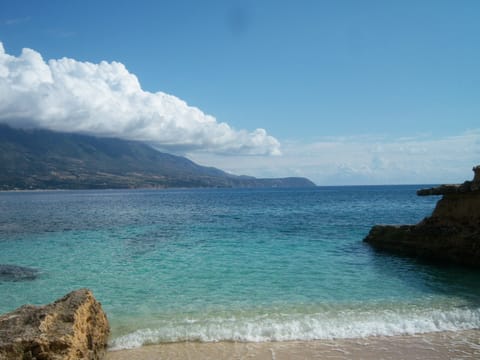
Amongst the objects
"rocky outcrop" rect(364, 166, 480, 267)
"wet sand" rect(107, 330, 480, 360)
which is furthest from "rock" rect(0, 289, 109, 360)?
"rocky outcrop" rect(364, 166, 480, 267)

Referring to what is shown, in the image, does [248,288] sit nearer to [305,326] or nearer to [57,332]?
[305,326]

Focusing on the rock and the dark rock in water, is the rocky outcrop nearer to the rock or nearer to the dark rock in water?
the rock

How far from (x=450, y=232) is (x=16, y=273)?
2438 centimetres

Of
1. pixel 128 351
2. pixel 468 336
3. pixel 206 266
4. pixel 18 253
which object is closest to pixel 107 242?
pixel 18 253

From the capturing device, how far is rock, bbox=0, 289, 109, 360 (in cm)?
815

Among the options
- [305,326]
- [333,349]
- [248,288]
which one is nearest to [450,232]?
[248,288]

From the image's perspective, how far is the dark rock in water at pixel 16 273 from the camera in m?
18.5

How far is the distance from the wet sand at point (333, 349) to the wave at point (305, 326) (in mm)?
332

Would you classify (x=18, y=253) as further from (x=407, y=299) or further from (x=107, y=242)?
(x=407, y=299)

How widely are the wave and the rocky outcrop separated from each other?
9201mm

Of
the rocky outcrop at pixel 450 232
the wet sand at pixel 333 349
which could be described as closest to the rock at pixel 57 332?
the wet sand at pixel 333 349

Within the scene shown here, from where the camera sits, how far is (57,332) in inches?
339

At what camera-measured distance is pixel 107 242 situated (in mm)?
29609

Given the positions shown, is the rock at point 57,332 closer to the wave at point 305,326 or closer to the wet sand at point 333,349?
the wet sand at point 333,349
